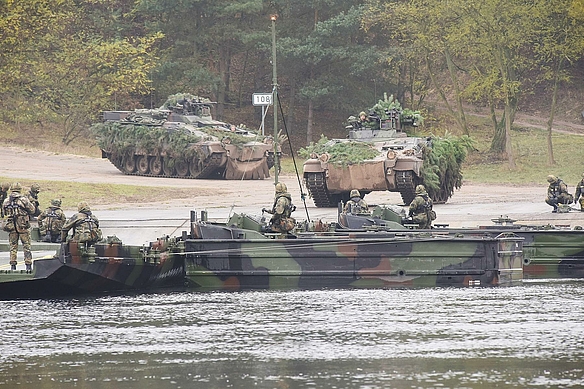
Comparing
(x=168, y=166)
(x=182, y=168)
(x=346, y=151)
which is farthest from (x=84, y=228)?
(x=182, y=168)

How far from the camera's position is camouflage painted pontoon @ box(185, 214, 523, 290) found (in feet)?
58.4

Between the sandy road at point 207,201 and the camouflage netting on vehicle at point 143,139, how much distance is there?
3.22ft

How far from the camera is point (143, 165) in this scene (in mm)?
41625

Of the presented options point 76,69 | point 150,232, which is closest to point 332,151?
point 150,232

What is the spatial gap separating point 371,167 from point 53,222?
37.3ft

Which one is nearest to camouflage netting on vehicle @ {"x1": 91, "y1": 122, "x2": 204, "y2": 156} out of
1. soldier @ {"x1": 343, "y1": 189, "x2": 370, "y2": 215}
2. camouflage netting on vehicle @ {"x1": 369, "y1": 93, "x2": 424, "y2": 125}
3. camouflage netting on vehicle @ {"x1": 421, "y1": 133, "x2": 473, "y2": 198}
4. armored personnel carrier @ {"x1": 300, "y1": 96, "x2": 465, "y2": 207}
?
camouflage netting on vehicle @ {"x1": 369, "y1": 93, "x2": 424, "y2": 125}

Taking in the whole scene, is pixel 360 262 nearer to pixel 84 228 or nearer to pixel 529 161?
pixel 84 228

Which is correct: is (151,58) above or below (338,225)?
above

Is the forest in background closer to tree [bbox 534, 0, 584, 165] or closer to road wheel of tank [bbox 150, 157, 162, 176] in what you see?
tree [bbox 534, 0, 584, 165]

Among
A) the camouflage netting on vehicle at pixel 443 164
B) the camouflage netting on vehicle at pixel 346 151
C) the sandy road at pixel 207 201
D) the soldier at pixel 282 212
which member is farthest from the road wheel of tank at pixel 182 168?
the soldier at pixel 282 212

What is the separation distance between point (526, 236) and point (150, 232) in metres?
8.77

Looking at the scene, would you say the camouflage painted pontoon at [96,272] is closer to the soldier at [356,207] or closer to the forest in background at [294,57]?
the soldier at [356,207]

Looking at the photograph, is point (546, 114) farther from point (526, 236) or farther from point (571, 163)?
point (526, 236)

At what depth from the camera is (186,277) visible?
60.2 ft
